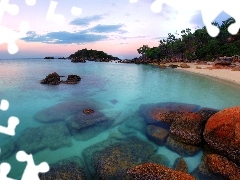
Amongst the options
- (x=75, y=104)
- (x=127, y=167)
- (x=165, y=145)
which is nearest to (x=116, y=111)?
(x=75, y=104)

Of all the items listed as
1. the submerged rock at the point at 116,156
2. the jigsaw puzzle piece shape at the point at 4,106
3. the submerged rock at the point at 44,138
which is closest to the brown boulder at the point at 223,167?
the submerged rock at the point at 116,156

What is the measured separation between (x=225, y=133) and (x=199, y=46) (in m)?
63.2

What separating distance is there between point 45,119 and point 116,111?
538cm

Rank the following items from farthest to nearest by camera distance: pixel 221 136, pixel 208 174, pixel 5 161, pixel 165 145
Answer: pixel 165 145 → pixel 5 161 → pixel 221 136 → pixel 208 174

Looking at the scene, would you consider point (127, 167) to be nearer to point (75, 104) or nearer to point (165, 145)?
point (165, 145)

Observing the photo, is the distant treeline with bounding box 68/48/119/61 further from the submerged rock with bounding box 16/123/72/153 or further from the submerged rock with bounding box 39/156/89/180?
the submerged rock with bounding box 39/156/89/180

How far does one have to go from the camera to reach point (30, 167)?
824 cm

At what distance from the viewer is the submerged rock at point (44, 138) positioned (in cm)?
1034

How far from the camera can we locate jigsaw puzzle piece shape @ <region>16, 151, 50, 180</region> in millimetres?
7316

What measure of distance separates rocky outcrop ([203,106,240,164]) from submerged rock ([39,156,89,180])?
5.73m

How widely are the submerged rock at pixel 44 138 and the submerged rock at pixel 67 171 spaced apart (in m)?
2.05

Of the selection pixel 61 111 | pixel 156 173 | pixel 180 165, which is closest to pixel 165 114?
pixel 180 165

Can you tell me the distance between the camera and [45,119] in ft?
46.3

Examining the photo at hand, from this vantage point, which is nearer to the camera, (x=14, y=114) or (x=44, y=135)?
(x=44, y=135)
